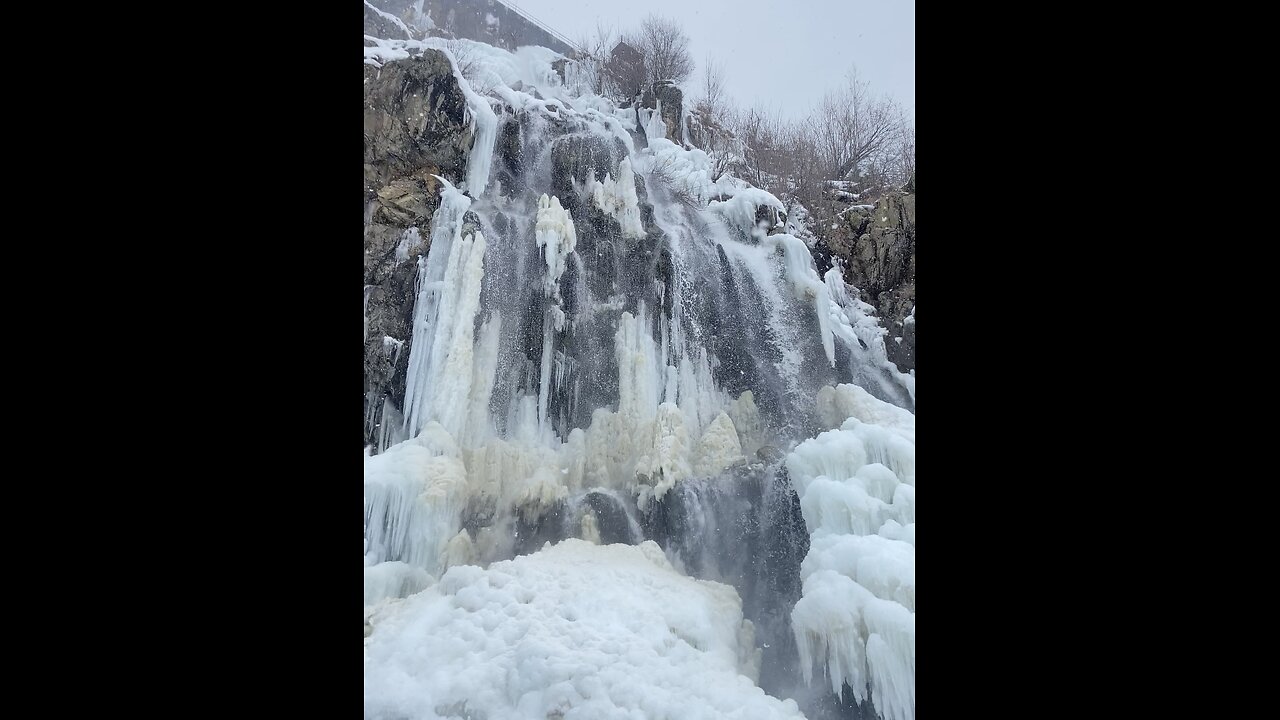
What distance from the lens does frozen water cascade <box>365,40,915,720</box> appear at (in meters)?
3.75

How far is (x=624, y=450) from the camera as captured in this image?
183 inches

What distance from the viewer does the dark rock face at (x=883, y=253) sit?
479cm

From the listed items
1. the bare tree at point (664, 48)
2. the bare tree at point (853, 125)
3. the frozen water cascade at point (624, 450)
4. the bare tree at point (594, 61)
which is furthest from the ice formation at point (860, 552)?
the bare tree at point (594, 61)

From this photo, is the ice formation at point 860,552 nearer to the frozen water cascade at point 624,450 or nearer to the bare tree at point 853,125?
the frozen water cascade at point 624,450

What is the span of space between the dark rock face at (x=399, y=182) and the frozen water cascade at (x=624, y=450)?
0.35ft

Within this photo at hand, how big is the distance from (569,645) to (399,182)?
12.1 ft

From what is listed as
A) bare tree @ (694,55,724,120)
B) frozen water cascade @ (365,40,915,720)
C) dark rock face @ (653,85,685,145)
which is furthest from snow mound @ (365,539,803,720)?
bare tree @ (694,55,724,120)

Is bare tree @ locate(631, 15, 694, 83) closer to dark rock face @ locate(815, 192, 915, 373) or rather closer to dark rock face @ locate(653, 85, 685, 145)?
dark rock face @ locate(653, 85, 685, 145)

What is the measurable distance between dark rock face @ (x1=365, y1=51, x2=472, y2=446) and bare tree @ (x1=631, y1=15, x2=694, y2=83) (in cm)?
156
